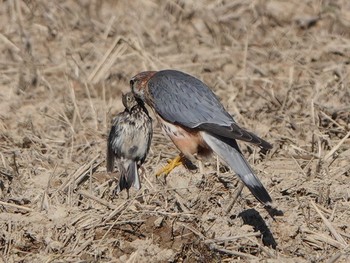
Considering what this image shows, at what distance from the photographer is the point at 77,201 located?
18.9 feet

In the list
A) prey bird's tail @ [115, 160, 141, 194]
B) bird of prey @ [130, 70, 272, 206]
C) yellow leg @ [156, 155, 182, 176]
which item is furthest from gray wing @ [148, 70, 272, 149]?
prey bird's tail @ [115, 160, 141, 194]

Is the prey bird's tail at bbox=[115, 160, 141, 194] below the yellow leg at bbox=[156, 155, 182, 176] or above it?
above

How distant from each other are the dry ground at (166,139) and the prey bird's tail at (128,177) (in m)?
0.06

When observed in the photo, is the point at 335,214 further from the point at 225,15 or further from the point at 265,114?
the point at 225,15

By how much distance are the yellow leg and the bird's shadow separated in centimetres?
76

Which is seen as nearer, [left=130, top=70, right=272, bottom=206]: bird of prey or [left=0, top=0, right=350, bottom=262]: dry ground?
[left=0, top=0, right=350, bottom=262]: dry ground

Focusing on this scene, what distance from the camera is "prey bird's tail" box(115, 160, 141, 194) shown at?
587 cm

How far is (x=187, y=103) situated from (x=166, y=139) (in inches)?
36.1

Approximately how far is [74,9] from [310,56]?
2.53m

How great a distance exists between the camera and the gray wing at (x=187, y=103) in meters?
6.18

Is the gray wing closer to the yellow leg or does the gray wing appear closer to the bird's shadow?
the yellow leg

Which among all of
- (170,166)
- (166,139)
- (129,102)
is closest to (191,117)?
(170,166)

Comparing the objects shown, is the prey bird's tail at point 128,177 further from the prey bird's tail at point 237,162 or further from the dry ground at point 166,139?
the prey bird's tail at point 237,162

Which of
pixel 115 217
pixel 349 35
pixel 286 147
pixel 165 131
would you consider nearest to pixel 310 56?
pixel 349 35
